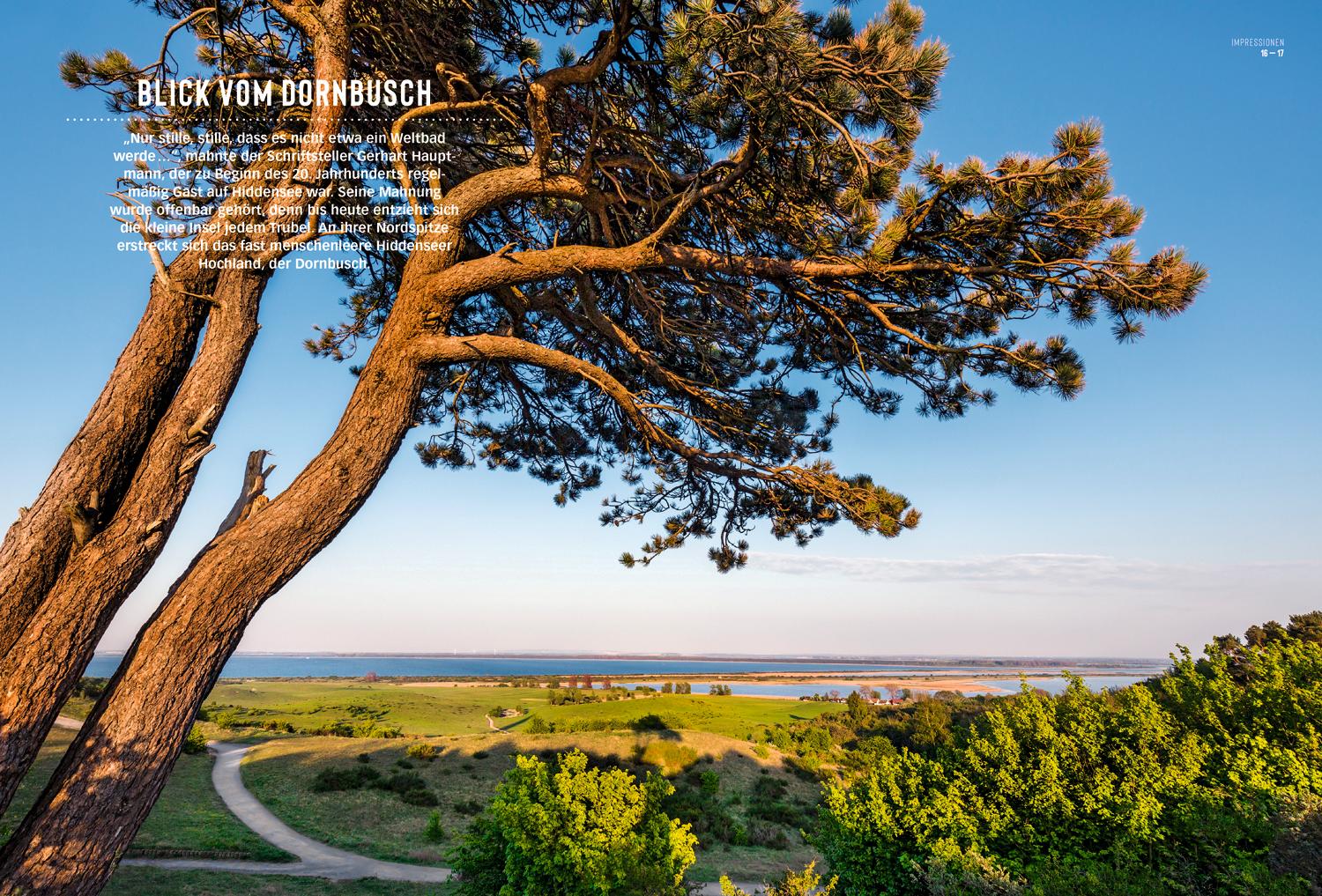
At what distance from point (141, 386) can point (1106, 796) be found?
10202 mm

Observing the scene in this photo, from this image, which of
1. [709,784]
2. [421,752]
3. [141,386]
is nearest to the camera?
[141,386]

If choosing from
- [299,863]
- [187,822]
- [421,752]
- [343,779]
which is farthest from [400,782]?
[299,863]

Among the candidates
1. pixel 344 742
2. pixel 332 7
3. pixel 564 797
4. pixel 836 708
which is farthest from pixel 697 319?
pixel 836 708

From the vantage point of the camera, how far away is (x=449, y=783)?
21000 mm

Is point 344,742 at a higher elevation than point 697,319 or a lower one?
lower

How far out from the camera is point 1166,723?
7891mm

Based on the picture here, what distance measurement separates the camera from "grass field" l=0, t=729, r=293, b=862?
45.5 ft

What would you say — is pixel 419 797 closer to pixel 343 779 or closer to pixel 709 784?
pixel 343 779

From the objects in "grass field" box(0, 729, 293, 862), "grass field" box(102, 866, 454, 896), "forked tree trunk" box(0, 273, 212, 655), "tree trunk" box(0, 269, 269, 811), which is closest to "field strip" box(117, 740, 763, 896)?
"grass field" box(0, 729, 293, 862)

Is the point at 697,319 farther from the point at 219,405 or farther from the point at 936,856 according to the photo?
the point at 936,856

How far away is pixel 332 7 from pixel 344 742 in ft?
95.9

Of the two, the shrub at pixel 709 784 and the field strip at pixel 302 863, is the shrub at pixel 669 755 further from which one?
the field strip at pixel 302 863

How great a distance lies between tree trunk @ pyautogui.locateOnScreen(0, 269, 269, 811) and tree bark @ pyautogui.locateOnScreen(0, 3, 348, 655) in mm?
104

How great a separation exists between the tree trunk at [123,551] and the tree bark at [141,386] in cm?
10
